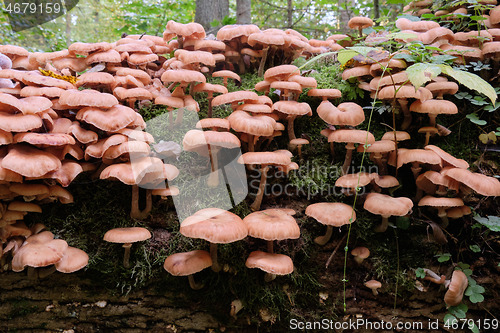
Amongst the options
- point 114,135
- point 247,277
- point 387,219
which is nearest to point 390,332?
point 387,219

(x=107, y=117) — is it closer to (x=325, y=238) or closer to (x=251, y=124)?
(x=251, y=124)

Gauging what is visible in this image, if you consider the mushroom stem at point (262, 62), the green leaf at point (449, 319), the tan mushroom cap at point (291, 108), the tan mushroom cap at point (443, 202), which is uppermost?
the mushroom stem at point (262, 62)

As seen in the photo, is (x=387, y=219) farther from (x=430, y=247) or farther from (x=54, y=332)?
(x=54, y=332)

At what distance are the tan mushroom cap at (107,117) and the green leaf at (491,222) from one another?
11.7ft

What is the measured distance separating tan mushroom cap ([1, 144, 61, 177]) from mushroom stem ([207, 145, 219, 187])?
1382 millimetres

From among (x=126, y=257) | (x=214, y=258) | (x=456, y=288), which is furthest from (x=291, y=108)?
(x=456, y=288)

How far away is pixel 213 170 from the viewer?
3125 mm

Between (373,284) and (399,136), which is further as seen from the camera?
(399,136)

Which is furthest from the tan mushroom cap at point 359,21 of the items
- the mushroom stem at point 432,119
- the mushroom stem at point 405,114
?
the mushroom stem at point 432,119

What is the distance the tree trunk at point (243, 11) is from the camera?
6297mm

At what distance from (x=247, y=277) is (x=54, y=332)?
2013mm

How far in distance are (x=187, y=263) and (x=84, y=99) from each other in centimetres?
177

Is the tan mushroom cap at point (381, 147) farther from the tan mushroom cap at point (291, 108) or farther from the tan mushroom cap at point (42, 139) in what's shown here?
the tan mushroom cap at point (42, 139)

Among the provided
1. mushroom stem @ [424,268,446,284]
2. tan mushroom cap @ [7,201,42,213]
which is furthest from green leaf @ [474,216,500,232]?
tan mushroom cap @ [7,201,42,213]
